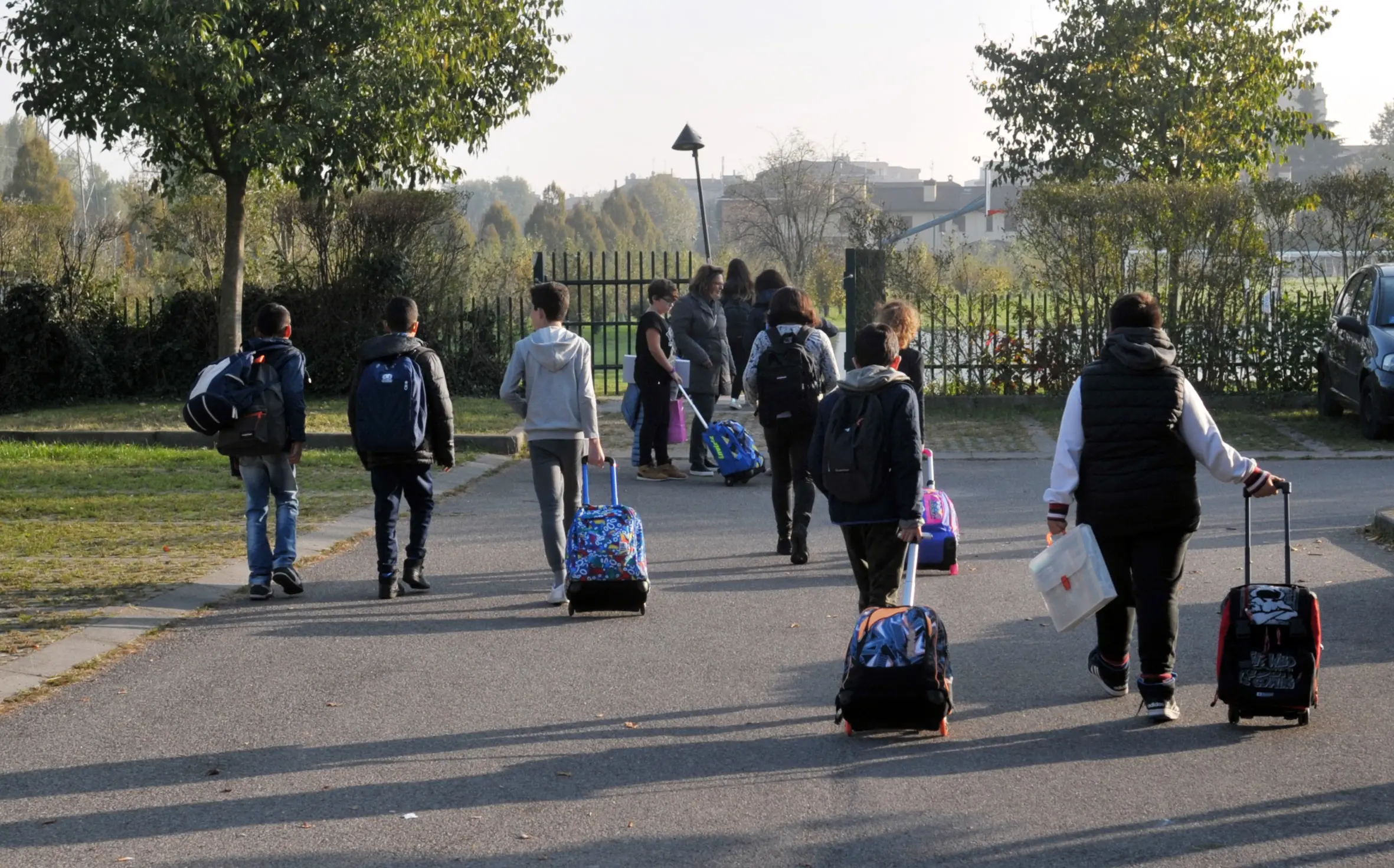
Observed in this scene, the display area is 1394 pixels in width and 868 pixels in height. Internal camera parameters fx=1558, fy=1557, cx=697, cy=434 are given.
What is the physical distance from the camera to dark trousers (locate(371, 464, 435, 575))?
8625mm

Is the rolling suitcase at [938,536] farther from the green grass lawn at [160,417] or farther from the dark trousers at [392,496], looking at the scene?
the green grass lawn at [160,417]

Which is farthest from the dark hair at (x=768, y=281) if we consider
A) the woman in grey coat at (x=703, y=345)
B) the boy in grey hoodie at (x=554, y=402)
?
the boy in grey hoodie at (x=554, y=402)

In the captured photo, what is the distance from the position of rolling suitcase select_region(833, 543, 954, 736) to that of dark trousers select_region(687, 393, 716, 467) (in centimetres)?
769

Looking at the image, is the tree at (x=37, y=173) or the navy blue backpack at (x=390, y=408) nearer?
the navy blue backpack at (x=390, y=408)

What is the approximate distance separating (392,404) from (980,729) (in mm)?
3910

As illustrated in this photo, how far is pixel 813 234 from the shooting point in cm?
5291

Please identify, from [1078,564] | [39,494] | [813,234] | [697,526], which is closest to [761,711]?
[1078,564]

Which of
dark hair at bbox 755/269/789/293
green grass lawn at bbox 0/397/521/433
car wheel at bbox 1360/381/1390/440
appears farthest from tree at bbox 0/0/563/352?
car wheel at bbox 1360/381/1390/440

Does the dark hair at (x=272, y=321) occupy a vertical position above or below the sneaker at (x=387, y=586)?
above

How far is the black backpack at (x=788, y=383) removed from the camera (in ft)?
30.4

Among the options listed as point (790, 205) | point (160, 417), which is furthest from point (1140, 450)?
point (790, 205)

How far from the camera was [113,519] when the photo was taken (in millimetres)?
11219

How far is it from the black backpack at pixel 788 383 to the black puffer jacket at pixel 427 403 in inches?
73.4

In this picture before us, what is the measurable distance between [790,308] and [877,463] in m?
3.08
